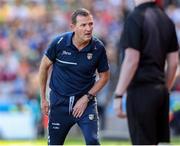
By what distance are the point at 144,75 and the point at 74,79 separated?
1.71 m

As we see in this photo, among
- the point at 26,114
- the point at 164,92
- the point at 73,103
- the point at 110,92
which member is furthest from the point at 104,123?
the point at 164,92

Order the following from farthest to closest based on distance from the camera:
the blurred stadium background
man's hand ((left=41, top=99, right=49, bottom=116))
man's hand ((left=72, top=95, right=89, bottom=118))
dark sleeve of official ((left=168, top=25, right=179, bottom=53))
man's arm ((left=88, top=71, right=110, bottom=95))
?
the blurred stadium background, man's hand ((left=41, top=99, right=49, bottom=116)), man's arm ((left=88, top=71, right=110, bottom=95)), man's hand ((left=72, top=95, right=89, bottom=118)), dark sleeve of official ((left=168, top=25, right=179, bottom=53))

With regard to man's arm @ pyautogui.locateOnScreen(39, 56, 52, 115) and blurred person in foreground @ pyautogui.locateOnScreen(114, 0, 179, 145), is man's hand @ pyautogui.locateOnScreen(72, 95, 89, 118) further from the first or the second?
blurred person in foreground @ pyautogui.locateOnScreen(114, 0, 179, 145)

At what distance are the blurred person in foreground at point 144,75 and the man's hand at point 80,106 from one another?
4.77 feet

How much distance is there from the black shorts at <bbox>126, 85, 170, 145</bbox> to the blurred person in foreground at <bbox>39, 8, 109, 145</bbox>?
1.42 metres

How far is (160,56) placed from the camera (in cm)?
824

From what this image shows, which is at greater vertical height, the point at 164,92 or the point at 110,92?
the point at 164,92

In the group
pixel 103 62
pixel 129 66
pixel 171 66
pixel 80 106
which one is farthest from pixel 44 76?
pixel 129 66

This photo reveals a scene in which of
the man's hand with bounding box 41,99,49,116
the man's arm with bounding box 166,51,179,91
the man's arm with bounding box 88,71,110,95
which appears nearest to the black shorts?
the man's arm with bounding box 166,51,179,91

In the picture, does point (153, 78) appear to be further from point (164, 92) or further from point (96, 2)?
point (96, 2)

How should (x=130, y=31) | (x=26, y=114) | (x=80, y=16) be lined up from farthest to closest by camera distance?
(x=26, y=114) < (x=80, y=16) < (x=130, y=31)

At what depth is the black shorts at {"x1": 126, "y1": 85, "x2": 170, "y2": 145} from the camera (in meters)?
8.13

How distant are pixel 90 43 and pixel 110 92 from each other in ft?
33.6

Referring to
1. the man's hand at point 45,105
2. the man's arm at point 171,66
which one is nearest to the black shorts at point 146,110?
the man's arm at point 171,66
